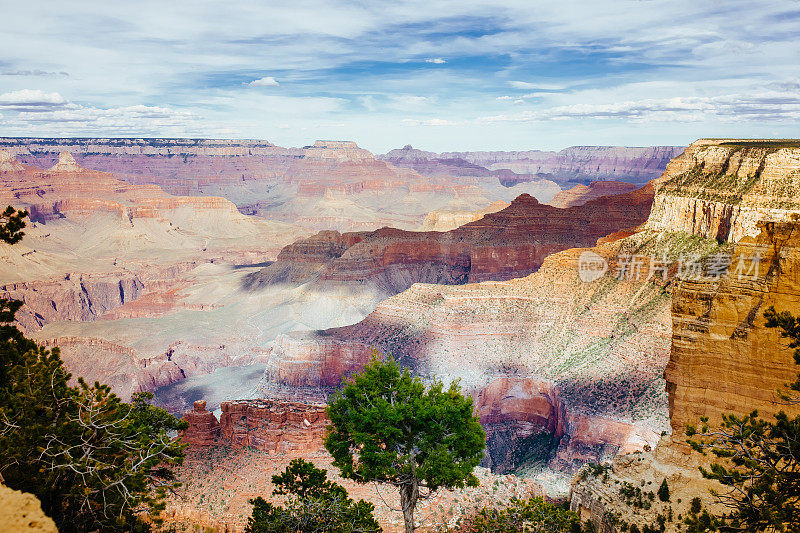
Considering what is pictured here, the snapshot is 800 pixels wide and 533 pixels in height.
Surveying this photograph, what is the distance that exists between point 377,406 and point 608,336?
2954 centimetres

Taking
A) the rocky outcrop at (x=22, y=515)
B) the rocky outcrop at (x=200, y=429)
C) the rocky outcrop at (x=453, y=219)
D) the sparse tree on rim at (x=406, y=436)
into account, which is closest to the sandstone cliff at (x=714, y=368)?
the sparse tree on rim at (x=406, y=436)

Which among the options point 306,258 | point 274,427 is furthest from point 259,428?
point 306,258

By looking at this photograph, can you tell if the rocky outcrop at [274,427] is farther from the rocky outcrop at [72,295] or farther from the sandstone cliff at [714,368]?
the rocky outcrop at [72,295]

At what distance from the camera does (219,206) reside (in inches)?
7328

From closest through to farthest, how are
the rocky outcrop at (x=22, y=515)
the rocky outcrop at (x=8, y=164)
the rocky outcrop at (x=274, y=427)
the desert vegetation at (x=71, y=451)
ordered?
1. the rocky outcrop at (x=22, y=515)
2. the desert vegetation at (x=71, y=451)
3. the rocky outcrop at (x=274, y=427)
4. the rocky outcrop at (x=8, y=164)

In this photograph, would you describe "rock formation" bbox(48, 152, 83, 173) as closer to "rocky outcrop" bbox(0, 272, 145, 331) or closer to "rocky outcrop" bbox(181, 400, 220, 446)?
"rocky outcrop" bbox(0, 272, 145, 331)

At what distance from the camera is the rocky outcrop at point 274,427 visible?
2916 cm

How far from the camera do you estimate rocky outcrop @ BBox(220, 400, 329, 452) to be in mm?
29156

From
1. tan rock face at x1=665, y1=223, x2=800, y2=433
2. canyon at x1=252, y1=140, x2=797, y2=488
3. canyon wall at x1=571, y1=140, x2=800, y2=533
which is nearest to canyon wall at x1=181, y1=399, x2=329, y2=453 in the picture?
canyon at x1=252, y1=140, x2=797, y2=488

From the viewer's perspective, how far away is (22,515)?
7395 millimetres

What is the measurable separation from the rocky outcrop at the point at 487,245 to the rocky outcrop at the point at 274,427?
50965mm

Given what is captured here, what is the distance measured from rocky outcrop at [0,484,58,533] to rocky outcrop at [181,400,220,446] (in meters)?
22.3

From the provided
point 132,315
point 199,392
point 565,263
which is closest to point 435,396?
point 565,263

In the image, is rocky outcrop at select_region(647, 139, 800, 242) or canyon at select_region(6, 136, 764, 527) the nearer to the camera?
canyon at select_region(6, 136, 764, 527)
